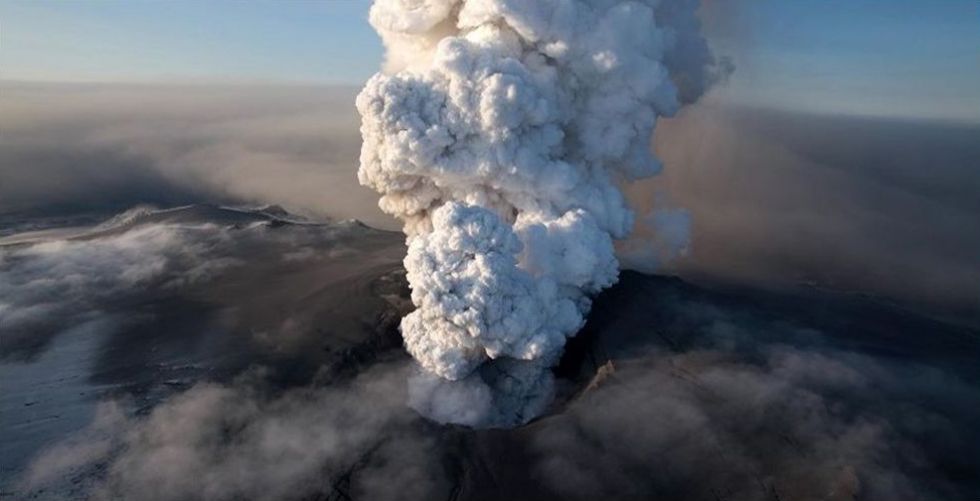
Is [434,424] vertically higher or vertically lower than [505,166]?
lower

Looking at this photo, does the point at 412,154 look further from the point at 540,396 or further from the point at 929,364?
the point at 929,364

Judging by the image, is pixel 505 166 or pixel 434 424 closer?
pixel 434 424

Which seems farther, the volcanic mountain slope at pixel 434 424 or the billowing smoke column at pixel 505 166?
the billowing smoke column at pixel 505 166

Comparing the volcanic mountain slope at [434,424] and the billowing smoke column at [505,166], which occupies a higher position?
the billowing smoke column at [505,166]

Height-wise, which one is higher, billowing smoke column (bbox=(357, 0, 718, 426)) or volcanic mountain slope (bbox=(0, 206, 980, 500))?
billowing smoke column (bbox=(357, 0, 718, 426))

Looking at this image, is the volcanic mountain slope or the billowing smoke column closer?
the volcanic mountain slope

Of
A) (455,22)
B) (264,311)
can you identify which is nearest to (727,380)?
(455,22)

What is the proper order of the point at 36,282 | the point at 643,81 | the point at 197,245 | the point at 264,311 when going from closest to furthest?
the point at 643,81 → the point at 264,311 → the point at 36,282 → the point at 197,245

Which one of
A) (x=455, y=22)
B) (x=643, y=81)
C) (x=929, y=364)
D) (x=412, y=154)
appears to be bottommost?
(x=929, y=364)
